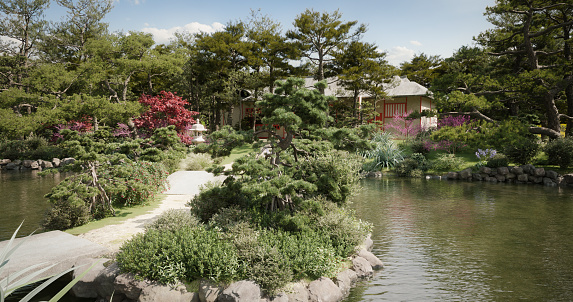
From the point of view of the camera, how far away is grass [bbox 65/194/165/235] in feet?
30.9

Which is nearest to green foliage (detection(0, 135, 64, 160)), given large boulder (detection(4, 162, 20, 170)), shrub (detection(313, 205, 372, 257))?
large boulder (detection(4, 162, 20, 170))

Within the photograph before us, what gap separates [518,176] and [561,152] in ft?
8.26

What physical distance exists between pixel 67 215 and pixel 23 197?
321 inches

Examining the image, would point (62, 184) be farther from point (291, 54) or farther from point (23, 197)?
point (291, 54)

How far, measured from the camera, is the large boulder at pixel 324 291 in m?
6.61

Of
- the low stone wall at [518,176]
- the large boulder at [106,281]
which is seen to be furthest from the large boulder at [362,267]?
the low stone wall at [518,176]

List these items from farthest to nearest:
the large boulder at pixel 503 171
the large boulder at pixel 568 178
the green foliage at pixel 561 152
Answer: the large boulder at pixel 503 171
the green foliage at pixel 561 152
the large boulder at pixel 568 178

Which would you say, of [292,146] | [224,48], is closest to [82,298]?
[292,146]

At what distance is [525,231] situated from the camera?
1071 cm

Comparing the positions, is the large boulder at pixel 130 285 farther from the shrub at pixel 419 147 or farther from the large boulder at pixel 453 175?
the shrub at pixel 419 147

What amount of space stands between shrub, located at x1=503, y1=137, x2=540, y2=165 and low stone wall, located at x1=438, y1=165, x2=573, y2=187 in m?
1.39

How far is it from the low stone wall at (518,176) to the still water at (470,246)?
10.1ft

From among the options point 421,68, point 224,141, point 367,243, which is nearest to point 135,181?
point 224,141

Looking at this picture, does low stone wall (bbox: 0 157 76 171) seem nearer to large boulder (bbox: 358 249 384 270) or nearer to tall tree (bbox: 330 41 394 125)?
tall tree (bbox: 330 41 394 125)
